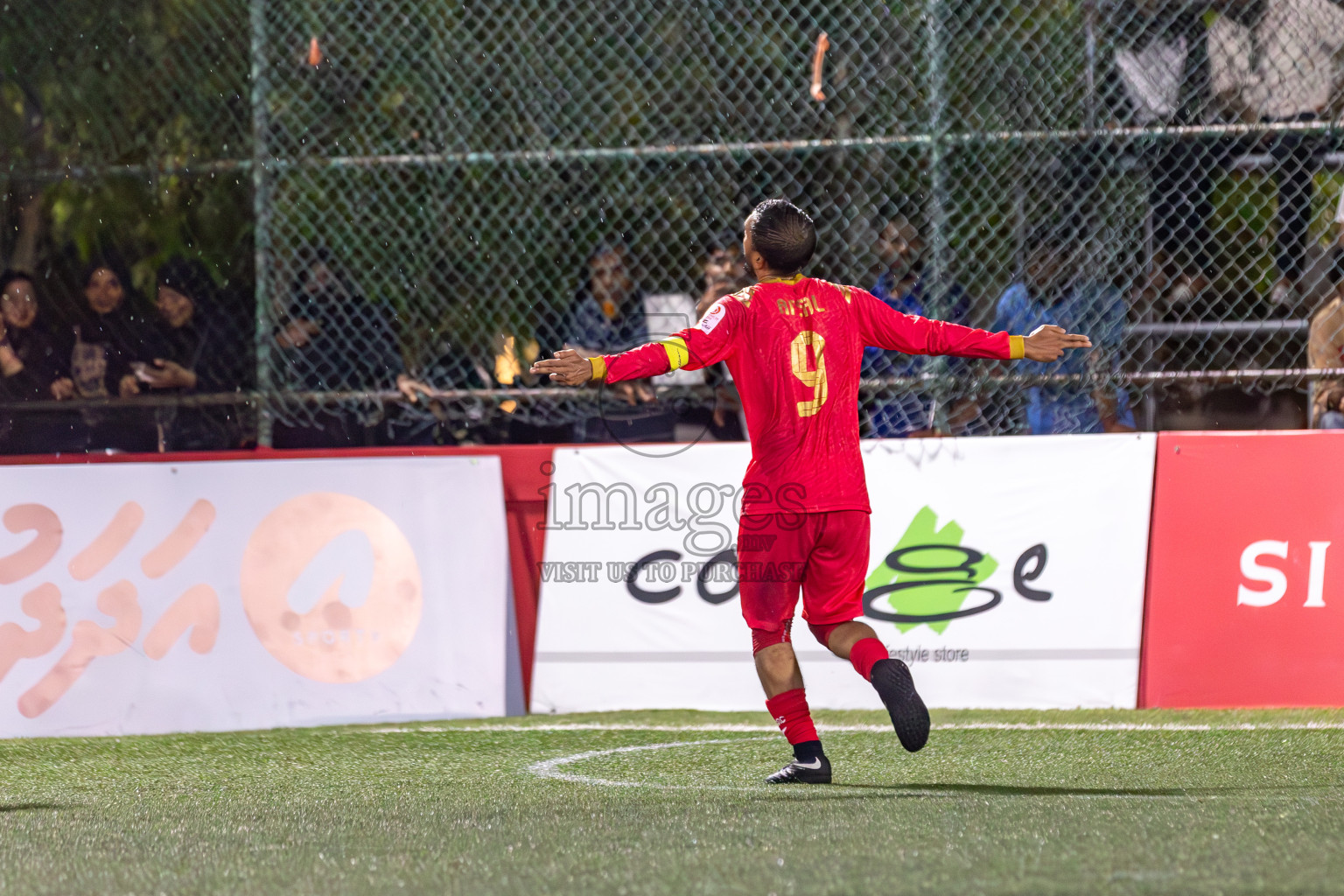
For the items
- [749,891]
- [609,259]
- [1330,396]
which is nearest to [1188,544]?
[1330,396]

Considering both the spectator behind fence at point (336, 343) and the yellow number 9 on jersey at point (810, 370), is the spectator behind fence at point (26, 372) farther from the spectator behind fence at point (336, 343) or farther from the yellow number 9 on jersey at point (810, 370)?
the yellow number 9 on jersey at point (810, 370)

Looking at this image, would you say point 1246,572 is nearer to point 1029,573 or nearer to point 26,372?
point 1029,573

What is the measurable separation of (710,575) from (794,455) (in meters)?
2.34

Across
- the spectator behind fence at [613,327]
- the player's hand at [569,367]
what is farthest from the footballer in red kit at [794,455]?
the spectator behind fence at [613,327]

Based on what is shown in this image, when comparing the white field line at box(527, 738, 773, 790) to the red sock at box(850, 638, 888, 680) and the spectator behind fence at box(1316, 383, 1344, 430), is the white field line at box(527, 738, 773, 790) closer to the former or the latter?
the red sock at box(850, 638, 888, 680)

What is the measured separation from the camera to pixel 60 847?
3889 mm

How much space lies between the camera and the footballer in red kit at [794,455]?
480 cm

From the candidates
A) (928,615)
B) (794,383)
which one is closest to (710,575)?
(928,615)

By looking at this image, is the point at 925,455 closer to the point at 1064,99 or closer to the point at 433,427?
the point at 1064,99

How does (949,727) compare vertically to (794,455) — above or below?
below

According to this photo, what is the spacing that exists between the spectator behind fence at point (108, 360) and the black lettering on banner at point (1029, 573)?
4210mm

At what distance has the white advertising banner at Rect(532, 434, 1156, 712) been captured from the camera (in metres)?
6.91

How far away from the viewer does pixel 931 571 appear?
275 inches

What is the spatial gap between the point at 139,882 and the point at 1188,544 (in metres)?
5.00
